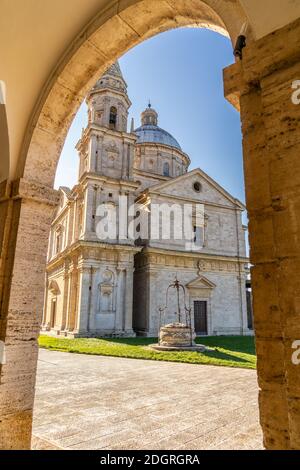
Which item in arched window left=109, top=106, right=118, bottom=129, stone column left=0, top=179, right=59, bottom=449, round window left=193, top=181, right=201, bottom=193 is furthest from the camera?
round window left=193, top=181, right=201, bottom=193

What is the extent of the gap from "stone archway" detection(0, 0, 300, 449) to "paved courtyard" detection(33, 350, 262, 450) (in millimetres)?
865

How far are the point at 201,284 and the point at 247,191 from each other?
22349 mm

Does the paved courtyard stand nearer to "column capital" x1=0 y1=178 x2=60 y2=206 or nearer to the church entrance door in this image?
"column capital" x1=0 y1=178 x2=60 y2=206

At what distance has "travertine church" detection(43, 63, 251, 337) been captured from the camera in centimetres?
2048

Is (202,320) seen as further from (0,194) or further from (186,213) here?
(0,194)

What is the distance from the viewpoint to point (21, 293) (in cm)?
362

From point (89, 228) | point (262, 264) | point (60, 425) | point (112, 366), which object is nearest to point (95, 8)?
point (262, 264)

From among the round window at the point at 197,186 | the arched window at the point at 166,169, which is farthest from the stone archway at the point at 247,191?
the arched window at the point at 166,169

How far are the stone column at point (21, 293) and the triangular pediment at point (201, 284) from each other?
19.9 metres

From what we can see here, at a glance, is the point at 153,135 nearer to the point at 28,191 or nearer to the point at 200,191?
the point at 200,191

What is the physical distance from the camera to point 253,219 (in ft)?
5.98

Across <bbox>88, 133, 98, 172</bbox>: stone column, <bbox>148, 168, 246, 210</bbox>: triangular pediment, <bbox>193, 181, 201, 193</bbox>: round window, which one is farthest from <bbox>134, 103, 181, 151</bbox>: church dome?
<bbox>88, 133, 98, 172</bbox>: stone column

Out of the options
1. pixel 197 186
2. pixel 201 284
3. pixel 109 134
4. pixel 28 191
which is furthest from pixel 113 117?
pixel 28 191

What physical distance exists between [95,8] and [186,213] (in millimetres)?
Result: 21328
